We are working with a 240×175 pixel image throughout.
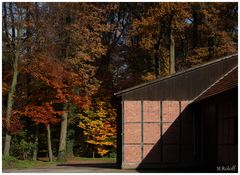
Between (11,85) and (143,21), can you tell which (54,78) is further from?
(143,21)

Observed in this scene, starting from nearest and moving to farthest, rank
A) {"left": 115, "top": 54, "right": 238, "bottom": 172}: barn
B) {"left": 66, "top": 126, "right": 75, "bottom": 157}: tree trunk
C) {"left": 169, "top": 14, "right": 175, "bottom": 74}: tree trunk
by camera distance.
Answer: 1. {"left": 115, "top": 54, "right": 238, "bottom": 172}: barn
2. {"left": 169, "top": 14, "right": 175, "bottom": 74}: tree trunk
3. {"left": 66, "top": 126, "right": 75, "bottom": 157}: tree trunk

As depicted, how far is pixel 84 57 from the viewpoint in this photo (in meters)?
33.9

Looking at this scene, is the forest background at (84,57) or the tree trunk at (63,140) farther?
the tree trunk at (63,140)

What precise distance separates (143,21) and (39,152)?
1228 cm

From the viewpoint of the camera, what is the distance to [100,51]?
3534cm

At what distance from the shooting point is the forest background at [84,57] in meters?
29.8

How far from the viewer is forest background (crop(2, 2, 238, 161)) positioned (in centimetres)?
2977

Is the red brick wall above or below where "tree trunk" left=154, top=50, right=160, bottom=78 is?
below

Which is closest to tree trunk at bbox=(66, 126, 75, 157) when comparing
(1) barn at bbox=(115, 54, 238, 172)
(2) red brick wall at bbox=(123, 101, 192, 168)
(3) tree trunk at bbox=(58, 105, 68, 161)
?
(3) tree trunk at bbox=(58, 105, 68, 161)

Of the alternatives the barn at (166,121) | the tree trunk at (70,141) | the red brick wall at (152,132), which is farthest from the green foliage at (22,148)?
the red brick wall at (152,132)

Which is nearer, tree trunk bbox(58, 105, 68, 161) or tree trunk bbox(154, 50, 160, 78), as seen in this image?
tree trunk bbox(58, 105, 68, 161)
